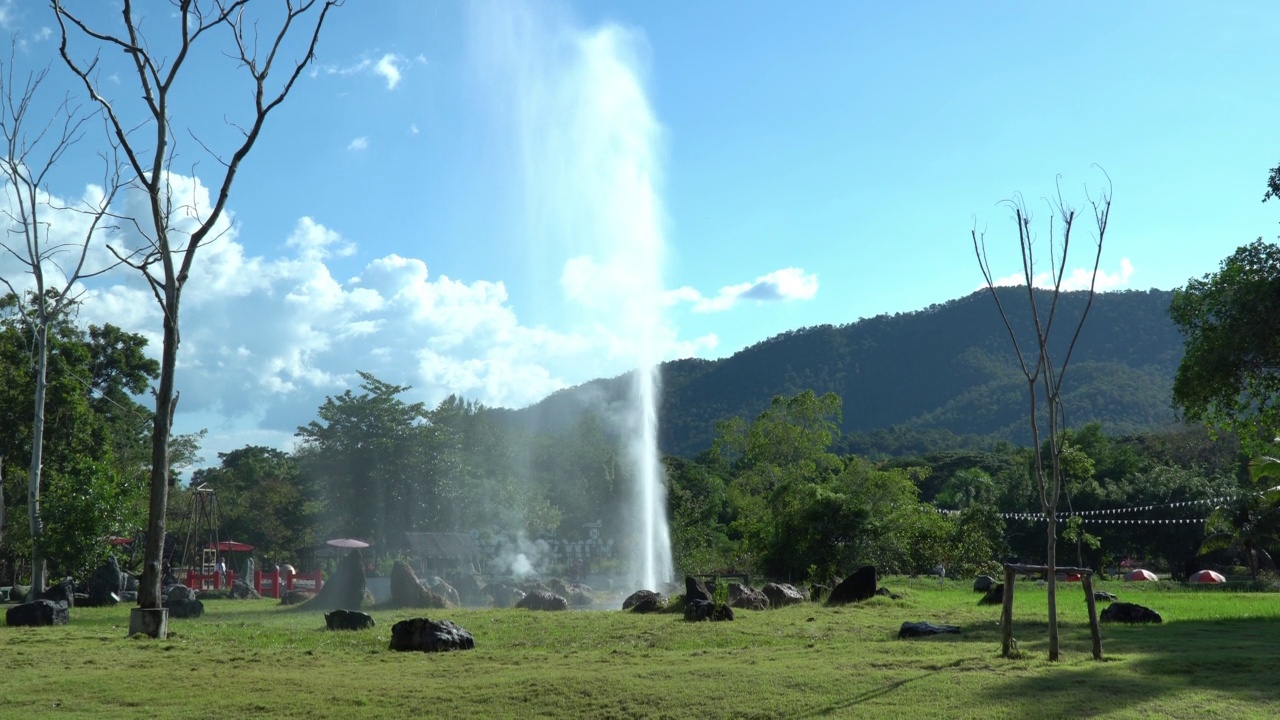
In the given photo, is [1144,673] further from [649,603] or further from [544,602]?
[544,602]

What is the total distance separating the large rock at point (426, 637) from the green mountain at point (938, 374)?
85228mm

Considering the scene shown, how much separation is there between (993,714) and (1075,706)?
0.78 metres

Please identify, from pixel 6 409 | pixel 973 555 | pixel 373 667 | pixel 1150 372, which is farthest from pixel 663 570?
pixel 1150 372

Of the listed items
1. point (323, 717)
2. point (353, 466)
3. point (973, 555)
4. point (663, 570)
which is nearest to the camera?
point (323, 717)

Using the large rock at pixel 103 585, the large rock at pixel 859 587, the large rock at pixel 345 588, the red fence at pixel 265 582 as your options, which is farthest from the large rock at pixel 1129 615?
the red fence at pixel 265 582

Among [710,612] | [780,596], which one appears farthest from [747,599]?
[710,612]

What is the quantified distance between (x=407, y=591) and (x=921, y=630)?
52.2 ft

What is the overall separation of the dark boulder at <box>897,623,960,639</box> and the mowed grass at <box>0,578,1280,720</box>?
0.19 meters

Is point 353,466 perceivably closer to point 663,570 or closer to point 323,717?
point 663,570

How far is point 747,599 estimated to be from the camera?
69.3ft

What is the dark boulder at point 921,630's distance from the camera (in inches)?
546

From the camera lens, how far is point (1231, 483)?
45.8 meters

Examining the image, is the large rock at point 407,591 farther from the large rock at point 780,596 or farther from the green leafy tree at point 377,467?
the green leafy tree at point 377,467

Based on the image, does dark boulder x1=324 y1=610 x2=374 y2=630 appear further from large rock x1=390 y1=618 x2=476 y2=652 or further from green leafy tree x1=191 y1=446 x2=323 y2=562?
green leafy tree x1=191 y1=446 x2=323 y2=562
